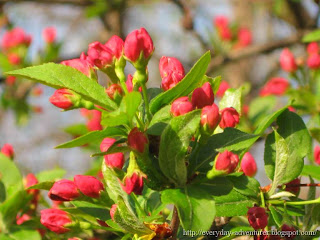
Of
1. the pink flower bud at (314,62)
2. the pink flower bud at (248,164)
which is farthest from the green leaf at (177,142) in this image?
the pink flower bud at (314,62)

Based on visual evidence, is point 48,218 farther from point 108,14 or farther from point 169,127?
point 108,14

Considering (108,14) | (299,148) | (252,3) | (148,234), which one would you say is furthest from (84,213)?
(252,3)

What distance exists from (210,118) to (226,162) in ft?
0.32

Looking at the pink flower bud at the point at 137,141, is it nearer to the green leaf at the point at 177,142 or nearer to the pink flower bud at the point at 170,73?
the green leaf at the point at 177,142

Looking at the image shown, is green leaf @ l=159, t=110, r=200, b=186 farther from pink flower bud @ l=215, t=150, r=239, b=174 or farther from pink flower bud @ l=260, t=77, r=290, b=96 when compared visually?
pink flower bud @ l=260, t=77, r=290, b=96

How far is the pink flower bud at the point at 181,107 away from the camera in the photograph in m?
0.97

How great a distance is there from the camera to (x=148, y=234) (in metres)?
1.07

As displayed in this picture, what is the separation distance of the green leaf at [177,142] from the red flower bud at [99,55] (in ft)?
0.77

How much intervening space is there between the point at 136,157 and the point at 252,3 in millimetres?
6513

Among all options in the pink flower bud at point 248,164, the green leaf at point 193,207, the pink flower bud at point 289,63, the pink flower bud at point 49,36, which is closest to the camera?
the green leaf at point 193,207

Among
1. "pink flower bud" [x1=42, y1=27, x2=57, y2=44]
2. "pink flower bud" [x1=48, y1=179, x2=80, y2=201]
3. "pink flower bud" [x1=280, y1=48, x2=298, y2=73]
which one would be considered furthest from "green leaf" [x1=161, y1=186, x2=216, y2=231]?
"pink flower bud" [x1=42, y1=27, x2=57, y2=44]

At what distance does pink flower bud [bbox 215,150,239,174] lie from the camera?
0.95 metres

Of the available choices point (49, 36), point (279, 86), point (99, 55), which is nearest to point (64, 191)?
point (99, 55)

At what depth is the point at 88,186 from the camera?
1.14 meters
